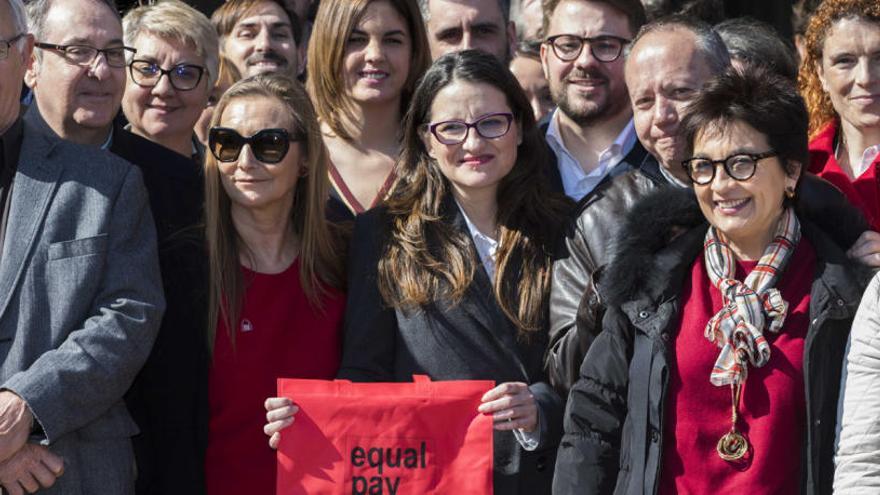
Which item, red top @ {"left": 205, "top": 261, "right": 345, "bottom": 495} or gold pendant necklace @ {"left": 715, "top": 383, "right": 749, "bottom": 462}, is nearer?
gold pendant necklace @ {"left": 715, "top": 383, "right": 749, "bottom": 462}

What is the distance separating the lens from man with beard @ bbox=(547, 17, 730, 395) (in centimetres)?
496

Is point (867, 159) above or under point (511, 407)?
above

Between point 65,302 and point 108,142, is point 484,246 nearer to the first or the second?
point 65,302

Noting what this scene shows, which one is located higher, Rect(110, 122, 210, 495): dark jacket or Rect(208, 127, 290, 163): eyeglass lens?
Rect(208, 127, 290, 163): eyeglass lens

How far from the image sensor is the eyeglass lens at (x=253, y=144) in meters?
5.24

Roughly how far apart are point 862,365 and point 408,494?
163 cm

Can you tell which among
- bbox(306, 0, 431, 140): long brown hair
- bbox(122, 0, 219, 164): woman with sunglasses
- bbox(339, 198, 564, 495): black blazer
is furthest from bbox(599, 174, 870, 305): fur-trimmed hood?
bbox(122, 0, 219, 164): woman with sunglasses

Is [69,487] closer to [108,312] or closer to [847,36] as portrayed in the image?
[108,312]

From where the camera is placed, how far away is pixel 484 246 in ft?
→ 17.2

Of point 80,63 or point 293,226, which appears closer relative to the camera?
point 293,226

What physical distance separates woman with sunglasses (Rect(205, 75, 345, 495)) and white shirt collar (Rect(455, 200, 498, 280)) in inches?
20.3

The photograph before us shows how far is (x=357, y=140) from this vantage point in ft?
21.2

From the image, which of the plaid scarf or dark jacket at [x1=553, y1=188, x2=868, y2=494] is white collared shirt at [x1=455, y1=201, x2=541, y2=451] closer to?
dark jacket at [x1=553, y1=188, x2=868, y2=494]

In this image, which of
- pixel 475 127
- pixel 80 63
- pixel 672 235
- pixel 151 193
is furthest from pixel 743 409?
pixel 80 63
